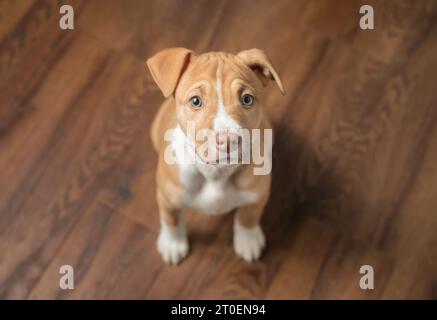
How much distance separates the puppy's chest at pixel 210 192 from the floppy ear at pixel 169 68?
0.86ft

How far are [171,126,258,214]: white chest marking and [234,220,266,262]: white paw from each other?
32 centimetres

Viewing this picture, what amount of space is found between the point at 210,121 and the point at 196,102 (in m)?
0.09

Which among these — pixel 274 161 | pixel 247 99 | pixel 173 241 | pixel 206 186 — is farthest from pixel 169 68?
pixel 274 161

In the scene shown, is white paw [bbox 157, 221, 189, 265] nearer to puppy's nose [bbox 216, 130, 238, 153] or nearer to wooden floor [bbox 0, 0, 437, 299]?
wooden floor [bbox 0, 0, 437, 299]

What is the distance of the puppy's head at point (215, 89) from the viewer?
4.53 ft

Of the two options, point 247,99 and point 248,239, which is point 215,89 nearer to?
point 247,99

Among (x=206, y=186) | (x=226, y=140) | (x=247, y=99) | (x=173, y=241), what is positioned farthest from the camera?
(x=173, y=241)

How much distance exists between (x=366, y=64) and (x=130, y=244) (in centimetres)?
131

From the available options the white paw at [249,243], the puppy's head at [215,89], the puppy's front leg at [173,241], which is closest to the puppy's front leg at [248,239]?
the white paw at [249,243]

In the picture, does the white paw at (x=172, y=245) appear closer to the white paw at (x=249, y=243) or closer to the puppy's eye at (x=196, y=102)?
the white paw at (x=249, y=243)

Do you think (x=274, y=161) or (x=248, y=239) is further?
(x=274, y=161)

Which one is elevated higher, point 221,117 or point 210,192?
point 221,117

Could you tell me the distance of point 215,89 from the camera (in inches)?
55.8

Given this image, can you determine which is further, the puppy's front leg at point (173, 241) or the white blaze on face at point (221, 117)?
the puppy's front leg at point (173, 241)
